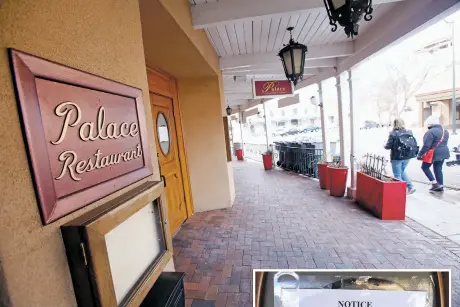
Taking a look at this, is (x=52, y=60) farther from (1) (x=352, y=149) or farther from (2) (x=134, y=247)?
(1) (x=352, y=149)

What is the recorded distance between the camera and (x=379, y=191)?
3.68 meters

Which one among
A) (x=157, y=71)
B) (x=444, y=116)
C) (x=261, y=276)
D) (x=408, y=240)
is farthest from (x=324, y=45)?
(x=444, y=116)

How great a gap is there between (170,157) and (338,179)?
3.40 m

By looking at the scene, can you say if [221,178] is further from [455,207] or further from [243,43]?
[455,207]

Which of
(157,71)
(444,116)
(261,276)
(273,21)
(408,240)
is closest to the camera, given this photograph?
(261,276)

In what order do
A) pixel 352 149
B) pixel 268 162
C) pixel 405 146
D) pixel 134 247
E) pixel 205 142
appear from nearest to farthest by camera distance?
pixel 134 247 → pixel 405 146 → pixel 205 142 → pixel 352 149 → pixel 268 162

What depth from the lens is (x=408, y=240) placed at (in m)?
2.98

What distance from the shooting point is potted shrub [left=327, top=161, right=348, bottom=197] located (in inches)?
190

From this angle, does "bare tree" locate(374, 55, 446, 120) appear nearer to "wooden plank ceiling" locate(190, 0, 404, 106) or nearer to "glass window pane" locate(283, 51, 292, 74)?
"wooden plank ceiling" locate(190, 0, 404, 106)

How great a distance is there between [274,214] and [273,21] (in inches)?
122

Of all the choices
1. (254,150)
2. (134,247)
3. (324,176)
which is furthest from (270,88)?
(254,150)

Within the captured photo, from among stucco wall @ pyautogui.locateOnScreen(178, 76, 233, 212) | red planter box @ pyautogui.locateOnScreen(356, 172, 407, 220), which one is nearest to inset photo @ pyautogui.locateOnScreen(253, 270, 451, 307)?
red planter box @ pyautogui.locateOnScreen(356, 172, 407, 220)

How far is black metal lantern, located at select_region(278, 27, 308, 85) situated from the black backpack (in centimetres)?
270

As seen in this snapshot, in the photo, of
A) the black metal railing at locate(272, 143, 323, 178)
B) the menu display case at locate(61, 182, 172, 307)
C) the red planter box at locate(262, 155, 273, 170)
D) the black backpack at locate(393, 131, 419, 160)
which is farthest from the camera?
the red planter box at locate(262, 155, 273, 170)
